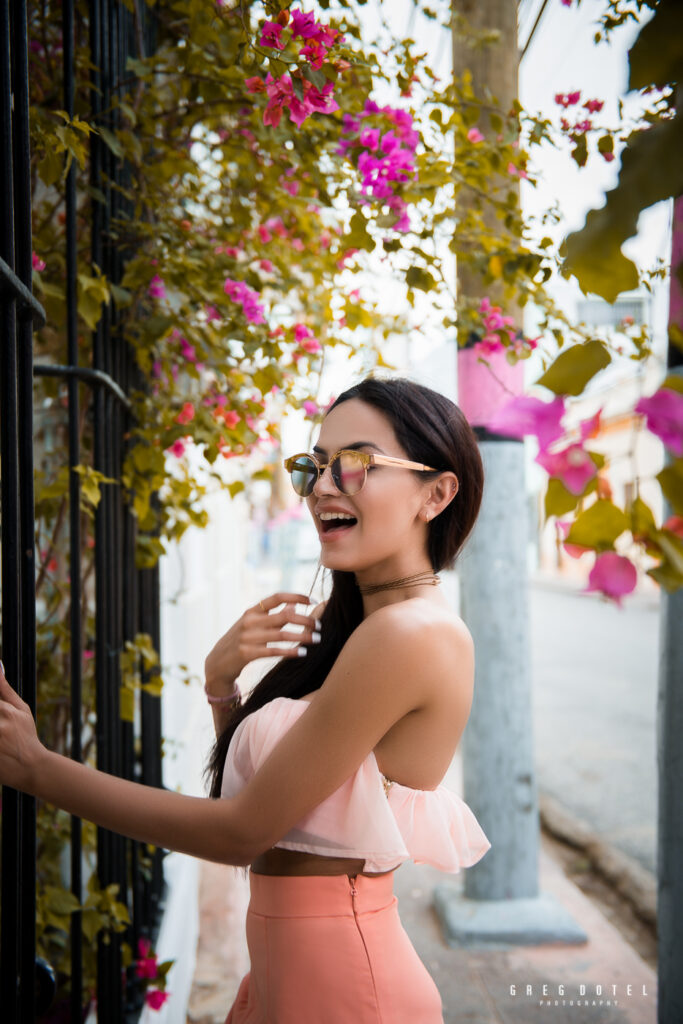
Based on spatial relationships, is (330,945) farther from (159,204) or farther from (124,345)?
(159,204)

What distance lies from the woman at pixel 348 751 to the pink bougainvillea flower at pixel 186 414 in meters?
1.06

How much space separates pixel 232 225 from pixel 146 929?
97.2 inches

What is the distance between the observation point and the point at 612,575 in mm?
637

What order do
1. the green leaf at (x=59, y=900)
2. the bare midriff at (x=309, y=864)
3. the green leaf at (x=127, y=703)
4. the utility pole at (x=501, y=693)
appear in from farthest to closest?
the utility pole at (x=501, y=693)
the green leaf at (x=127, y=703)
the green leaf at (x=59, y=900)
the bare midriff at (x=309, y=864)

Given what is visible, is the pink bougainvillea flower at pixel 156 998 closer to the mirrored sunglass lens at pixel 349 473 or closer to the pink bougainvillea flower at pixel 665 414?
the mirrored sunglass lens at pixel 349 473

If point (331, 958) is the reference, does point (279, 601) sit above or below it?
above

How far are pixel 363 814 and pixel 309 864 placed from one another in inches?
6.6

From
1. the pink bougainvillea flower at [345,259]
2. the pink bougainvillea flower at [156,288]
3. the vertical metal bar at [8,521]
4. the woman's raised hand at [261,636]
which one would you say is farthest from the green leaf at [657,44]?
the pink bougainvillea flower at [345,259]

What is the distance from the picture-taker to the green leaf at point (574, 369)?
61 centimetres

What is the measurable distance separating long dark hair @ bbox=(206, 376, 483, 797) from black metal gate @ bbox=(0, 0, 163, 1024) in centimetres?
44

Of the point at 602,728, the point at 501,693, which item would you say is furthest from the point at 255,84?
the point at 602,728

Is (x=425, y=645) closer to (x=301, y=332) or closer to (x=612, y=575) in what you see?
(x=612, y=575)

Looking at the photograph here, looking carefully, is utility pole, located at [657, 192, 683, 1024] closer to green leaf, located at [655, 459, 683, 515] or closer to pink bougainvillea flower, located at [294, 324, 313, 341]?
pink bougainvillea flower, located at [294, 324, 313, 341]

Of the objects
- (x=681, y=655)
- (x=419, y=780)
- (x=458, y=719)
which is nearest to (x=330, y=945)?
(x=419, y=780)
